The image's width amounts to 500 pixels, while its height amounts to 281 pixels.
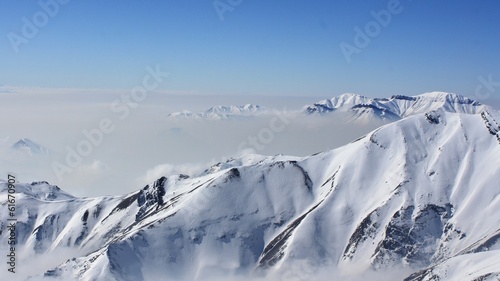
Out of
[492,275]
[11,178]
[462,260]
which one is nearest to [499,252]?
[462,260]

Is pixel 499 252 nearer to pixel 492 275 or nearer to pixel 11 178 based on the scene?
pixel 492 275

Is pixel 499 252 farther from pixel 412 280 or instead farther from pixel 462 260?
pixel 412 280

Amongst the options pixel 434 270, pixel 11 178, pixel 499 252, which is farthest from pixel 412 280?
pixel 11 178

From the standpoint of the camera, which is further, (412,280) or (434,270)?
(412,280)

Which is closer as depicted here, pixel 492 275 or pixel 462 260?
pixel 492 275

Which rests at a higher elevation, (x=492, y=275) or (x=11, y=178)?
(x=11, y=178)

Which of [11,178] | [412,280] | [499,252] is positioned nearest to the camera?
[11,178]

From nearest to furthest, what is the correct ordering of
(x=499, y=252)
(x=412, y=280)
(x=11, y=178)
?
(x=11, y=178)
(x=499, y=252)
(x=412, y=280)

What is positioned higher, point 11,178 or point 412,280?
point 11,178

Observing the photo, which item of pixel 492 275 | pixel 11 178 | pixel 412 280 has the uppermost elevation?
pixel 11 178
